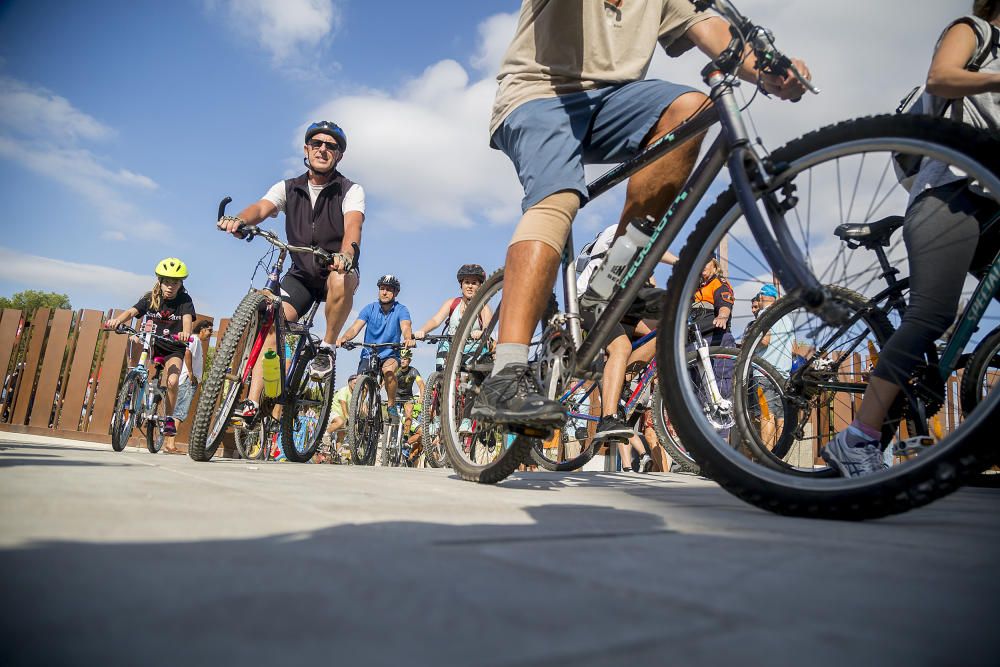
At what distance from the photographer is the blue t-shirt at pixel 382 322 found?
7195mm

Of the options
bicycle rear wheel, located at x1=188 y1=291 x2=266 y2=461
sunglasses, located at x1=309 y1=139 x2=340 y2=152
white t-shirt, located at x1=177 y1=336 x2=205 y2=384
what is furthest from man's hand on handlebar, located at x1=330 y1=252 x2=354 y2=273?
white t-shirt, located at x1=177 y1=336 x2=205 y2=384

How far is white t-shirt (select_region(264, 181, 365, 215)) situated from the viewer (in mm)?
4199

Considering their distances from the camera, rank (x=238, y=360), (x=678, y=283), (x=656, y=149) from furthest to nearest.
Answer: (x=238, y=360), (x=656, y=149), (x=678, y=283)

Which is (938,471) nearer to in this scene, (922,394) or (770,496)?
(770,496)

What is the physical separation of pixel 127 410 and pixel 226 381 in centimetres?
348

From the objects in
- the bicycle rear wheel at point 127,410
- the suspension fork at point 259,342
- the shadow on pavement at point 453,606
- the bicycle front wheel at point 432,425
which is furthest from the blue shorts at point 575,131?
the bicycle rear wheel at point 127,410

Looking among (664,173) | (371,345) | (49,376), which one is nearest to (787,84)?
(664,173)

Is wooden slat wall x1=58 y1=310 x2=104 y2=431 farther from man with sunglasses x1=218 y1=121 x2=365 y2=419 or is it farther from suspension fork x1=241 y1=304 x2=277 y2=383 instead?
suspension fork x1=241 y1=304 x2=277 y2=383

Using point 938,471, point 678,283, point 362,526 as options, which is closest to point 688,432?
point 678,283

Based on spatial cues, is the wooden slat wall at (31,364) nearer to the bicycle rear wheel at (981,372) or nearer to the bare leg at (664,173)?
the bare leg at (664,173)

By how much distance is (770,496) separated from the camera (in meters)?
1.40

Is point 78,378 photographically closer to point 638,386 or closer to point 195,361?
point 195,361

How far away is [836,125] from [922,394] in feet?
3.43

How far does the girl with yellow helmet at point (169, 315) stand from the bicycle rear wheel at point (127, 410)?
31 centimetres
